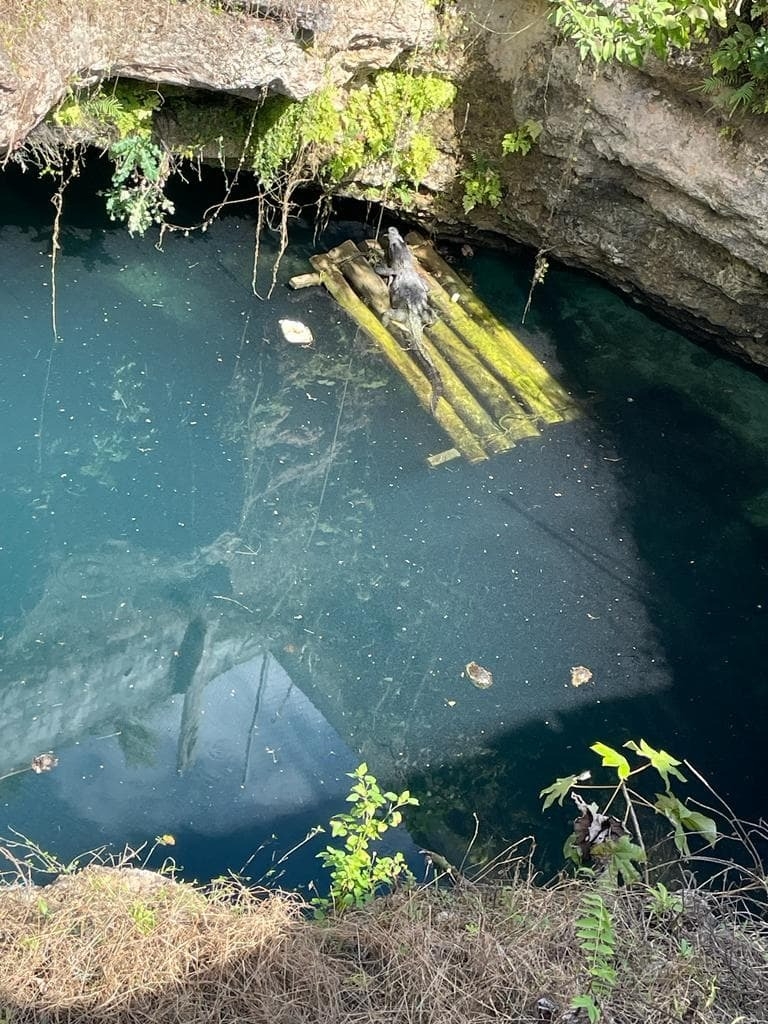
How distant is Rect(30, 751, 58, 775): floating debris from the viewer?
18.5ft

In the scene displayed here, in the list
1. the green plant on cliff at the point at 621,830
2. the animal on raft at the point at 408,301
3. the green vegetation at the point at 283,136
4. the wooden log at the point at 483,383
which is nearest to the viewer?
the green plant on cliff at the point at 621,830

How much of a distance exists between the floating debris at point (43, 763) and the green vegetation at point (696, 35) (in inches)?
245

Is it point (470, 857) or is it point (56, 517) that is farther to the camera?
point (56, 517)

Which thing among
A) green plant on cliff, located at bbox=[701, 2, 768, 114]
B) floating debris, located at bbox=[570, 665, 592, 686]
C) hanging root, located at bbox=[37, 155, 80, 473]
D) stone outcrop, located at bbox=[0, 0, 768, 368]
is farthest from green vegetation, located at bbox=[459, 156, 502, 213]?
floating debris, located at bbox=[570, 665, 592, 686]

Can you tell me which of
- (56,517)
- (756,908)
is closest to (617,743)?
(756,908)

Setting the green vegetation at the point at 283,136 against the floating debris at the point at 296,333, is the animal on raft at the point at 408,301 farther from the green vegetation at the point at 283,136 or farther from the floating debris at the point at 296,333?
the green vegetation at the point at 283,136

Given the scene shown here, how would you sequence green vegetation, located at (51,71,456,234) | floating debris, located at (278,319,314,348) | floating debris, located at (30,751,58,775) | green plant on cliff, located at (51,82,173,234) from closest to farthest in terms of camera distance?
1. floating debris, located at (30,751,58,775)
2. green plant on cliff, located at (51,82,173,234)
3. green vegetation, located at (51,71,456,234)
4. floating debris, located at (278,319,314,348)

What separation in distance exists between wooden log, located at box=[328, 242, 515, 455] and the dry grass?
439 cm

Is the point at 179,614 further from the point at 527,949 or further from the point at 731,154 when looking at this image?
the point at 731,154

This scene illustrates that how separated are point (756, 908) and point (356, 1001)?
2457 mm

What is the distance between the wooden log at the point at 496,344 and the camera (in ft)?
28.3

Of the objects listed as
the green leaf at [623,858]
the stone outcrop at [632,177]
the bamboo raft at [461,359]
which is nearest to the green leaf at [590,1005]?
the green leaf at [623,858]

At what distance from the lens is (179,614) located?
259 inches

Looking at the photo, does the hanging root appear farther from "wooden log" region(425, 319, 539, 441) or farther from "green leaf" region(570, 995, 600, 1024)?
"green leaf" region(570, 995, 600, 1024)
